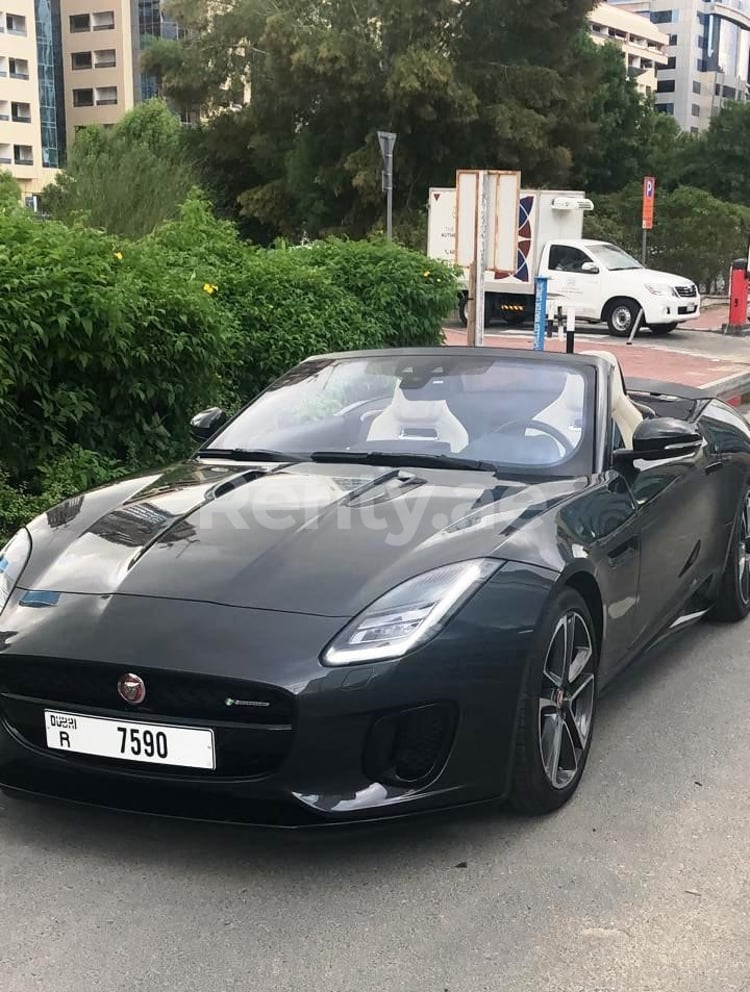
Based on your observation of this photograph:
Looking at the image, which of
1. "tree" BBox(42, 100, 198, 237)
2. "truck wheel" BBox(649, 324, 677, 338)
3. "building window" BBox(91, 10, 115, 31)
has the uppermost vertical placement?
"building window" BBox(91, 10, 115, 31)

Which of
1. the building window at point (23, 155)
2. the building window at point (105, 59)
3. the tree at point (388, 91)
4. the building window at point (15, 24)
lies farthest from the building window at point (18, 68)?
the tree at point (388, 91)

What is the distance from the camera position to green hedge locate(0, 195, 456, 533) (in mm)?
5910

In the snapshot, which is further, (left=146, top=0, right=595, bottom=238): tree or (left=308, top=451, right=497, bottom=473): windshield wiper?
(left=146, top=0, right=595, bottom=238): tree

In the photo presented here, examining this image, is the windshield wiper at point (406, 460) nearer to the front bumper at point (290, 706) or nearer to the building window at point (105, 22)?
the front bumper at point (290, 706)

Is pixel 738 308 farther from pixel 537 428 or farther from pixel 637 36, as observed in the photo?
pixel 637 36

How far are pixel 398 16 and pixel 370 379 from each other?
28407 millimetres

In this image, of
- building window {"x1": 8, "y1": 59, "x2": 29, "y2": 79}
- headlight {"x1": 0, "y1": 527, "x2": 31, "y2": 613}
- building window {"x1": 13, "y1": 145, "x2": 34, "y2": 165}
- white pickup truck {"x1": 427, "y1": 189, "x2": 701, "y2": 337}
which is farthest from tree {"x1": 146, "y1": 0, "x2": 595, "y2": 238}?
building window {"x1": 8, "y1": 59, "x2": 29, "y2": 79}

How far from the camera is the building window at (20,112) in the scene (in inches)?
3209

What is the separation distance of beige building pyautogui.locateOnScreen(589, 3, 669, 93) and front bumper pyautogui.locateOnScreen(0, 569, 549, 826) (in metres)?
118

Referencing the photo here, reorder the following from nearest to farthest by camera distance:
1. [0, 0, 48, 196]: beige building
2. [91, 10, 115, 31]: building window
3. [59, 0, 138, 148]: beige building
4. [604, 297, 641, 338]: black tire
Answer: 1. [604, 297, 641, 338]: black tire
2. [0, 0, 48, 196]: beige building
3. [59, 0, 138, 148]: beige building
4. [91, 10, 115, 31]: building window

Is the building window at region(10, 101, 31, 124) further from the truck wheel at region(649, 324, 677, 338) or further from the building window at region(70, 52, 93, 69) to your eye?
the truck wheel at region(649, 324, 677, 338)

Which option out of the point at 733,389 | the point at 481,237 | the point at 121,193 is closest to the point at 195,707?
the point at 481,237

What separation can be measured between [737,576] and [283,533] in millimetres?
2771

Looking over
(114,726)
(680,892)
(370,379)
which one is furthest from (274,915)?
(370,379)
